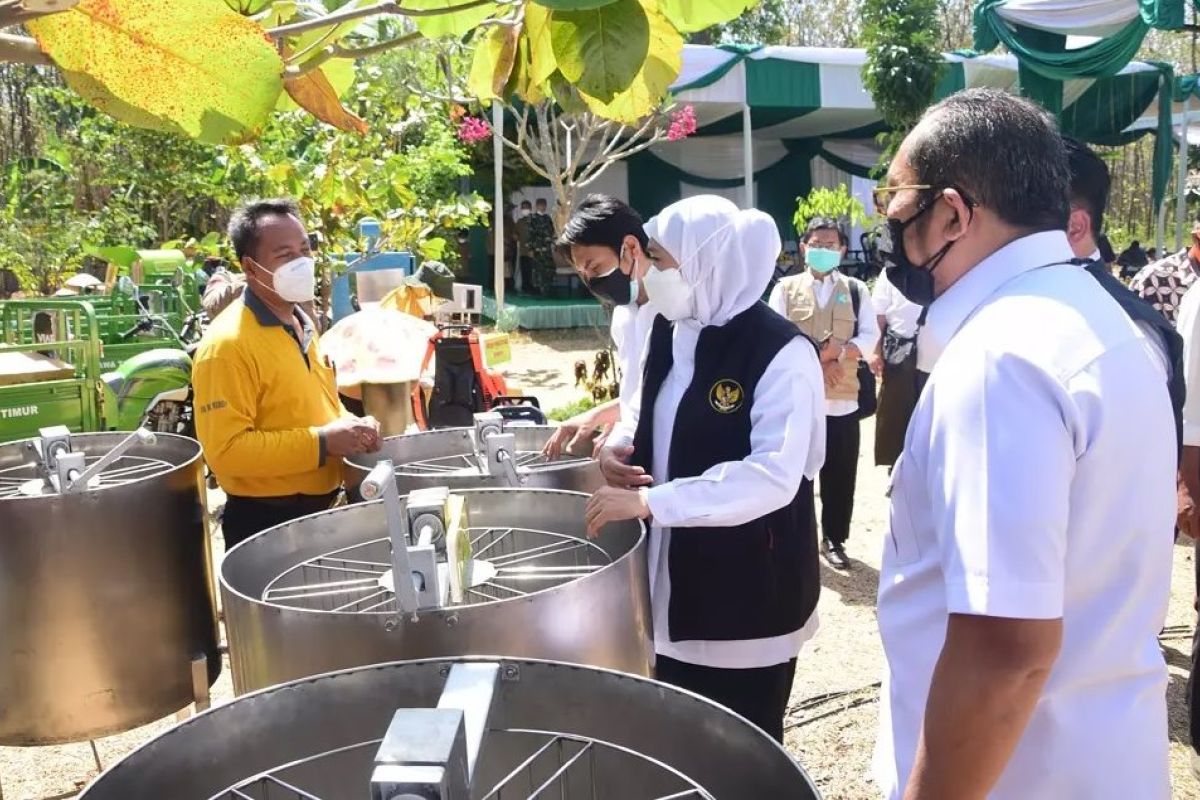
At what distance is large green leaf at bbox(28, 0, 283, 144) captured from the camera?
26.3 inches

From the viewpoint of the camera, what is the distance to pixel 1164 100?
12.6 metres

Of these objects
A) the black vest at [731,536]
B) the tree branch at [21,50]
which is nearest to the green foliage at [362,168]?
the black vest at [731,536]

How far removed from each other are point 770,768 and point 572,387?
8708 millimetres

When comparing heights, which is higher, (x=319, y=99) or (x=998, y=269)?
(x=319, y=99)

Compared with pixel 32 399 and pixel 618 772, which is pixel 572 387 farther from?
Answer: pixel 618 772

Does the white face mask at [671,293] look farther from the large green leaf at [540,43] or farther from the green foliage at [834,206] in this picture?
the green foliage at [834,206]

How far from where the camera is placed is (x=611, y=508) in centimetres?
179

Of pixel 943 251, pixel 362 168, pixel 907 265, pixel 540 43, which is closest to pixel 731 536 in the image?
pixel 907 265

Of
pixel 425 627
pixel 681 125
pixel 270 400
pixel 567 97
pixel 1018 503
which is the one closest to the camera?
pixel 1018 503

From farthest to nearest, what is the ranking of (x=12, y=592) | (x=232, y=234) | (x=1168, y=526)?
(x=232, y=234)
(x=12, y=592)
(x=1168, y=526)

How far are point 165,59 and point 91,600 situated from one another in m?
1.67

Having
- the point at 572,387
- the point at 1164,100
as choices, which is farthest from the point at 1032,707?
the point at 1164,100

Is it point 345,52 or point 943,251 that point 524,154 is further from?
point 345,52

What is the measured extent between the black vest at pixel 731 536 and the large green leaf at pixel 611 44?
1199 millimetres
